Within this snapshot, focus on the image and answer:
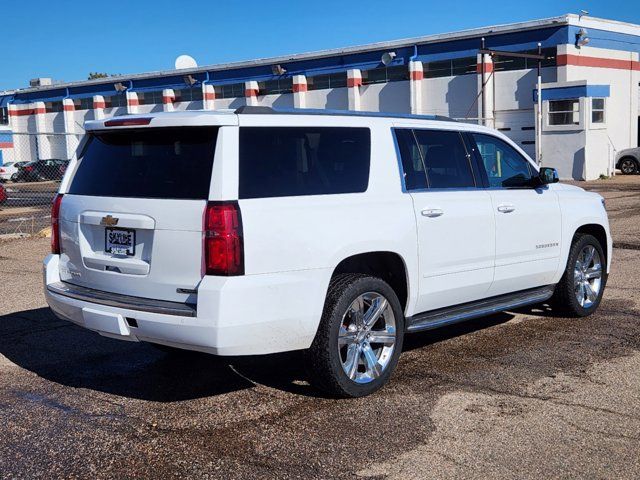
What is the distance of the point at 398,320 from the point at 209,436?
165 cm

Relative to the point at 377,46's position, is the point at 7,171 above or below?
below

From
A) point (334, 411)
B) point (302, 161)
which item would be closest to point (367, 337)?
point (334, 411)

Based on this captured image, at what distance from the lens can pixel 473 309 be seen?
639 cm

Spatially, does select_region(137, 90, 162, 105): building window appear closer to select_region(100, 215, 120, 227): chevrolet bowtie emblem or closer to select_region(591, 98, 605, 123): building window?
select_region(591, 98, 605, 123): building window

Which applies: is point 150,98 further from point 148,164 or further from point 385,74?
point 148,164

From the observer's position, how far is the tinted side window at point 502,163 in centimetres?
681

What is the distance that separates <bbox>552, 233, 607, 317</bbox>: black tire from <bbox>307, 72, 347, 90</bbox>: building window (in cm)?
3497

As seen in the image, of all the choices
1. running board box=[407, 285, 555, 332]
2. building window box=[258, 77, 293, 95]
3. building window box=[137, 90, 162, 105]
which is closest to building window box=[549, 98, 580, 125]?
building window box=[258, 77, 293, 95]

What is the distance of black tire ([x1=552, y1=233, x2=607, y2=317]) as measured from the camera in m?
7.50

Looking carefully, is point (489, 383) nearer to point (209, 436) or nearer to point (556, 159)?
point (209, 436)

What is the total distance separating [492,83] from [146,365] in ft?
102

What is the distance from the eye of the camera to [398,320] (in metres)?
5.73

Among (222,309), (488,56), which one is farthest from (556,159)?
(222,309)

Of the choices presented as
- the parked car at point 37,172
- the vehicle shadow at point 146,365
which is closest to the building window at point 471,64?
the parked car at point 37,172
